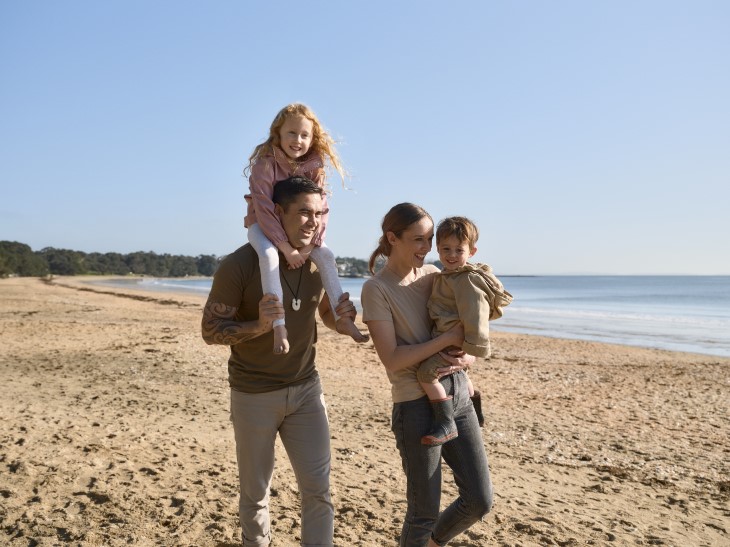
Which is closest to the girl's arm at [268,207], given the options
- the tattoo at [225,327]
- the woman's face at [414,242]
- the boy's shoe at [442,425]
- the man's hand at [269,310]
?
the man's hand at [269,310]

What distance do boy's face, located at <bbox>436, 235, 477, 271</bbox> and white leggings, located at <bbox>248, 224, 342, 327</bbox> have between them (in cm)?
53

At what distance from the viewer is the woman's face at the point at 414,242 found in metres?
2.84

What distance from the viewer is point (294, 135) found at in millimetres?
3211

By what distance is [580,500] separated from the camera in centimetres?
485

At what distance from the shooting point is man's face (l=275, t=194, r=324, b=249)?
9.66ft

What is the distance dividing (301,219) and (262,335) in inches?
22.6

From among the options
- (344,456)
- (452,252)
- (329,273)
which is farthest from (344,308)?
(344,456)

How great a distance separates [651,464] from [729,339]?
642 inches

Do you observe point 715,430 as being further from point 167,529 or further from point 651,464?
point 167,529

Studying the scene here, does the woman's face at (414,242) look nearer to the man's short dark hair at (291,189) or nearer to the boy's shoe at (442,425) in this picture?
the man's short dark hair at (291,189)

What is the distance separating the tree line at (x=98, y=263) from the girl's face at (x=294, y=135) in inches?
2936

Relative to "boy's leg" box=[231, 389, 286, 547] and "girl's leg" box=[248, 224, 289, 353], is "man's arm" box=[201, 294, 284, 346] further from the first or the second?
"boy's leg" box=[231, 389, 286, 547]

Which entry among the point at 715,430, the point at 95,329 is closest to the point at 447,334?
the point at 715,430

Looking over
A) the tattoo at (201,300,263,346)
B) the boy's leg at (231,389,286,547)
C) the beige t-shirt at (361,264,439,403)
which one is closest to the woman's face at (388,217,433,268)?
the beige t-shirt at (361,264,439,403)
